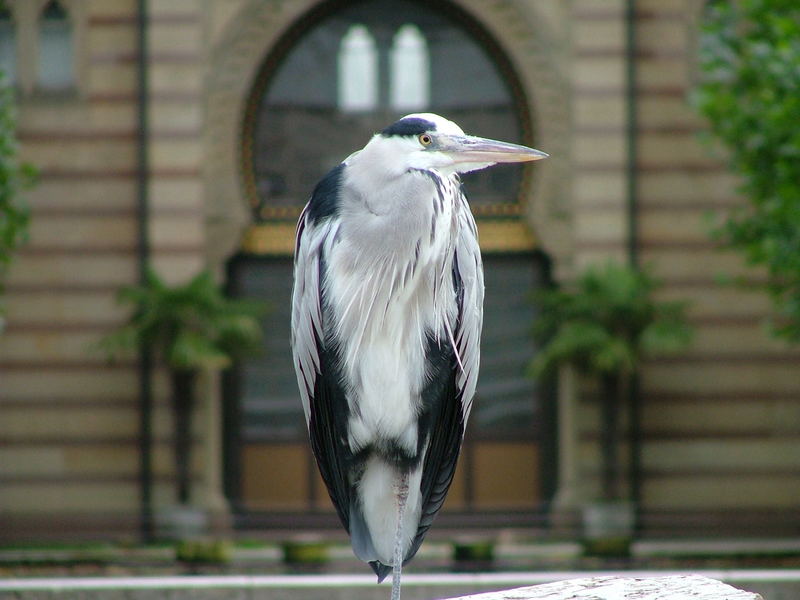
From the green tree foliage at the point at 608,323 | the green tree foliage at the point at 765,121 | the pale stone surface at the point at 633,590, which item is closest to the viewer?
the pale stone surface at the point at 633,590

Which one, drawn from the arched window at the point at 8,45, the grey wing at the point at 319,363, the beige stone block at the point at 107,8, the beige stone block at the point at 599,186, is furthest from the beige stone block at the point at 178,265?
the grey wing at the point at 319,363

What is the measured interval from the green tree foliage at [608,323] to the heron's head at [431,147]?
37.0 feet

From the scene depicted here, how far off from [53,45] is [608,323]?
8.45 m

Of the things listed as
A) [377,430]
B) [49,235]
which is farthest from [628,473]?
[377,430]

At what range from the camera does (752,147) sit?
12.9 m

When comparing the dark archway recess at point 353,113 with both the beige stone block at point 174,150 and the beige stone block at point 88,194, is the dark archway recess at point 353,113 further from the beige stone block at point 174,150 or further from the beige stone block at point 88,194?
the beige stone block at point 88,194

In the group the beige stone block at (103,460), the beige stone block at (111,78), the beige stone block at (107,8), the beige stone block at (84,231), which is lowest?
the beige stone block at (103,460)

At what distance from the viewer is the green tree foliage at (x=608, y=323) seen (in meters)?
15.8

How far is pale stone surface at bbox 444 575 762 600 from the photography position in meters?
5.22

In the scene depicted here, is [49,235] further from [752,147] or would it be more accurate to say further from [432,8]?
[752,147]

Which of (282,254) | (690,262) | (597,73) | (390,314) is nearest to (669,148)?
(597,73)

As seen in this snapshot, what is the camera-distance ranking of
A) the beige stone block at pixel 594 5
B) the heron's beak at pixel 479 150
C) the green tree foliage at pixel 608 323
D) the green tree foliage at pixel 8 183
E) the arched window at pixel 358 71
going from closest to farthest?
the heron's beak at pixel 479 150 < the green tree foliage at pixel 8 183 < the green tree foliage at pixel 608 323 < the beige stone block at pixel 594 5 < the arched window at pixel 358 71

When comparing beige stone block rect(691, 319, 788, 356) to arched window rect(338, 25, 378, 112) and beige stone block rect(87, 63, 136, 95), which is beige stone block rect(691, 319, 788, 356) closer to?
arched window rect(338, 25, 378, 112)

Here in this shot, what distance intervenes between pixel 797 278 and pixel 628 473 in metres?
5.10
